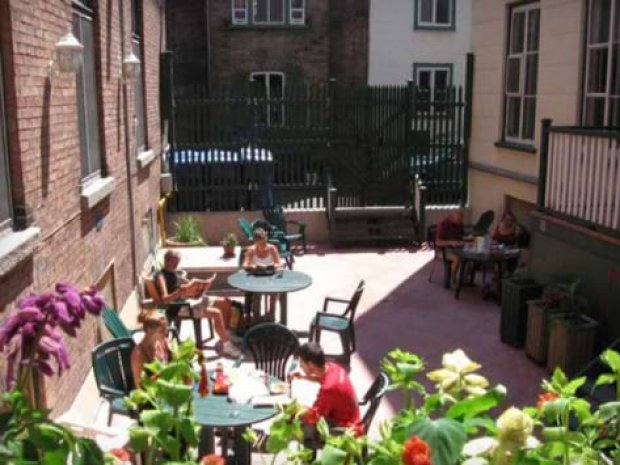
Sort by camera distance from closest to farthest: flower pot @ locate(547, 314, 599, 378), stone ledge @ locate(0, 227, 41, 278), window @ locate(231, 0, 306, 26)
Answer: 1. stone ledge @ locate(0, 227, 41, 278)
2. flower pot @ locate(547, 314, 599, 378)
3. window @ locate(231, 0, 306, 26)

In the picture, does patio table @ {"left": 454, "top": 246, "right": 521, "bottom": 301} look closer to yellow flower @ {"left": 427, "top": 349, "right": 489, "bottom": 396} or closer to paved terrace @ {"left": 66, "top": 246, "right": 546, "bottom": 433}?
paved terrace @ {"left": 66, "top": 246, "right": 546, "bottom": 433}

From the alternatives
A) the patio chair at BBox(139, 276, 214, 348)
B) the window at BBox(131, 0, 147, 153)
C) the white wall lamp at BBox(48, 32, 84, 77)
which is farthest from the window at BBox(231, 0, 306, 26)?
the white wall lamp at BBox(48, 32, 84, 77)

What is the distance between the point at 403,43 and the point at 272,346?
18.4 metres

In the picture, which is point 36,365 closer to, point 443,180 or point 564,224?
point 564,224

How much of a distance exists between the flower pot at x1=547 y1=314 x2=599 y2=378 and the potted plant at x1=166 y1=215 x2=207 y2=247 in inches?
285

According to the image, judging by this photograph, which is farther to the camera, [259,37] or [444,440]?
[259,37]

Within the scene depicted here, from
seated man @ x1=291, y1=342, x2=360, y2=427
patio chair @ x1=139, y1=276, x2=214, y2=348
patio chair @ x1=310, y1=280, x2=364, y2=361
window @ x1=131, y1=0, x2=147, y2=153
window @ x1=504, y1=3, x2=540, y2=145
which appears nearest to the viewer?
seated man @ x1=291, y1=342, x2=360, y2=427

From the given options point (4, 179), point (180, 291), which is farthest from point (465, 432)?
point (180, 291)

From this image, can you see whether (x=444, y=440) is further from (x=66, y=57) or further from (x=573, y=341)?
(x=573, y=341)

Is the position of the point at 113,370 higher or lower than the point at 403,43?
lower

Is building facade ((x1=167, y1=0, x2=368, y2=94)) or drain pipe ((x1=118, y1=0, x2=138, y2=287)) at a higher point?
building facade ((x1=167, y1=0, x2=368, y2=94))

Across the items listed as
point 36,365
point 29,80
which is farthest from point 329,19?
point 36,365

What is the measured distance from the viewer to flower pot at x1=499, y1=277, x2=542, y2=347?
826 cm

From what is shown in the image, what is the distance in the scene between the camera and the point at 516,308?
27.2 feet
